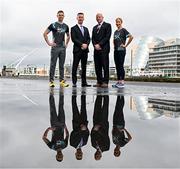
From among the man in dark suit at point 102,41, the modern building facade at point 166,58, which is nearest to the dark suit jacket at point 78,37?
the man in dark suit at point 102,41

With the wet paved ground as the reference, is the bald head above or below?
above

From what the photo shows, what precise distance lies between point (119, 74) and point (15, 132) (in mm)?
8185

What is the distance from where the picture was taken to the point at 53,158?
84.5 inches

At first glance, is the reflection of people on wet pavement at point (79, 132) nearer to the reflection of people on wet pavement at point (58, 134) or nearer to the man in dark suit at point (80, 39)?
the reflection of people on wet pavement at point (58, 134)

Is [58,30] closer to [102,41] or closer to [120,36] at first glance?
[102,41]

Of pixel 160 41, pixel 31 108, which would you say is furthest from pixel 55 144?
pixel 160 41

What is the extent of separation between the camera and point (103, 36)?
396 inches

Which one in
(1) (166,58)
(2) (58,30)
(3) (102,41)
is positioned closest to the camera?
(2) (58,30)

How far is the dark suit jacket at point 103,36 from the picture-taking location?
999 cm

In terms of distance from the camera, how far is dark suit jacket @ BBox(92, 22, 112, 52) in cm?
999

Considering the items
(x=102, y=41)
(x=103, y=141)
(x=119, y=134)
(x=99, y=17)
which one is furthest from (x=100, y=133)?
(x=99, y=17)

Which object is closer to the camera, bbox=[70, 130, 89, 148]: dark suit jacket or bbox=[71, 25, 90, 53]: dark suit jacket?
bbox=[70, 130, 89, 148]: dark suit jacket

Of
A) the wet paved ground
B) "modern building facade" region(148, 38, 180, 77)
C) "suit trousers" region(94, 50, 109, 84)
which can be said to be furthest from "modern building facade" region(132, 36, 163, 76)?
Result: the wet paved ground

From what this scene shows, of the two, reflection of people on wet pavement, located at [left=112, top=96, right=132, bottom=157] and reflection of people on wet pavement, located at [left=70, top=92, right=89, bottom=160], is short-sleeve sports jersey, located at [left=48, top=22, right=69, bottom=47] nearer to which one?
reflection of people on wet pavement, located at [left=70, top=92, right=89, bottom=160]
